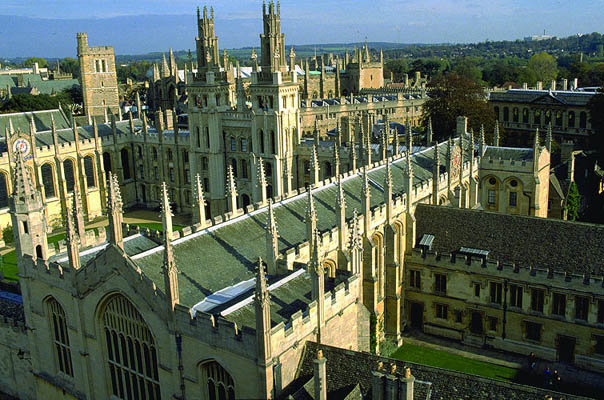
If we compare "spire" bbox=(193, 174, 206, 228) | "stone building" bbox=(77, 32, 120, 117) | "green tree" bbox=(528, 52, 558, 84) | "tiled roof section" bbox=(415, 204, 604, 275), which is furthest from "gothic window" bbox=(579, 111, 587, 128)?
"stone building" bbox=(77, 32, 120, 117)

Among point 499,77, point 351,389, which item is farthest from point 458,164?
point 499,77

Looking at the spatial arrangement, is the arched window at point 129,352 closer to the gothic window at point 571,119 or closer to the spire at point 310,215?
the spire at point 310,215

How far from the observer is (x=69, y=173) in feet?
196

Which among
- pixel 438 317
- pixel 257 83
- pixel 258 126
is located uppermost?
pixel 257 83

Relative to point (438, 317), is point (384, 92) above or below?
above

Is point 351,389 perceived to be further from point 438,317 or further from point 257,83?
point 257,83

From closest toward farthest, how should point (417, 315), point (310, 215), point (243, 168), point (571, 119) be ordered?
point (310, 215) < point (417, 315) < point (243, 168) < point (571, 119)

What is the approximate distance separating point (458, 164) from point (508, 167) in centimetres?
582

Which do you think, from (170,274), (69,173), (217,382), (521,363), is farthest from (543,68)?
(170,274)

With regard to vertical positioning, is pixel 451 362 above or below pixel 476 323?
below

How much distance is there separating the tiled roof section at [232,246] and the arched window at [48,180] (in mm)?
35643

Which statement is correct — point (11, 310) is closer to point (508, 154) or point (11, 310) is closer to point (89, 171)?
point (89, 171)

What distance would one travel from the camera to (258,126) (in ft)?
178

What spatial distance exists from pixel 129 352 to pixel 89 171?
42991 millimetres
